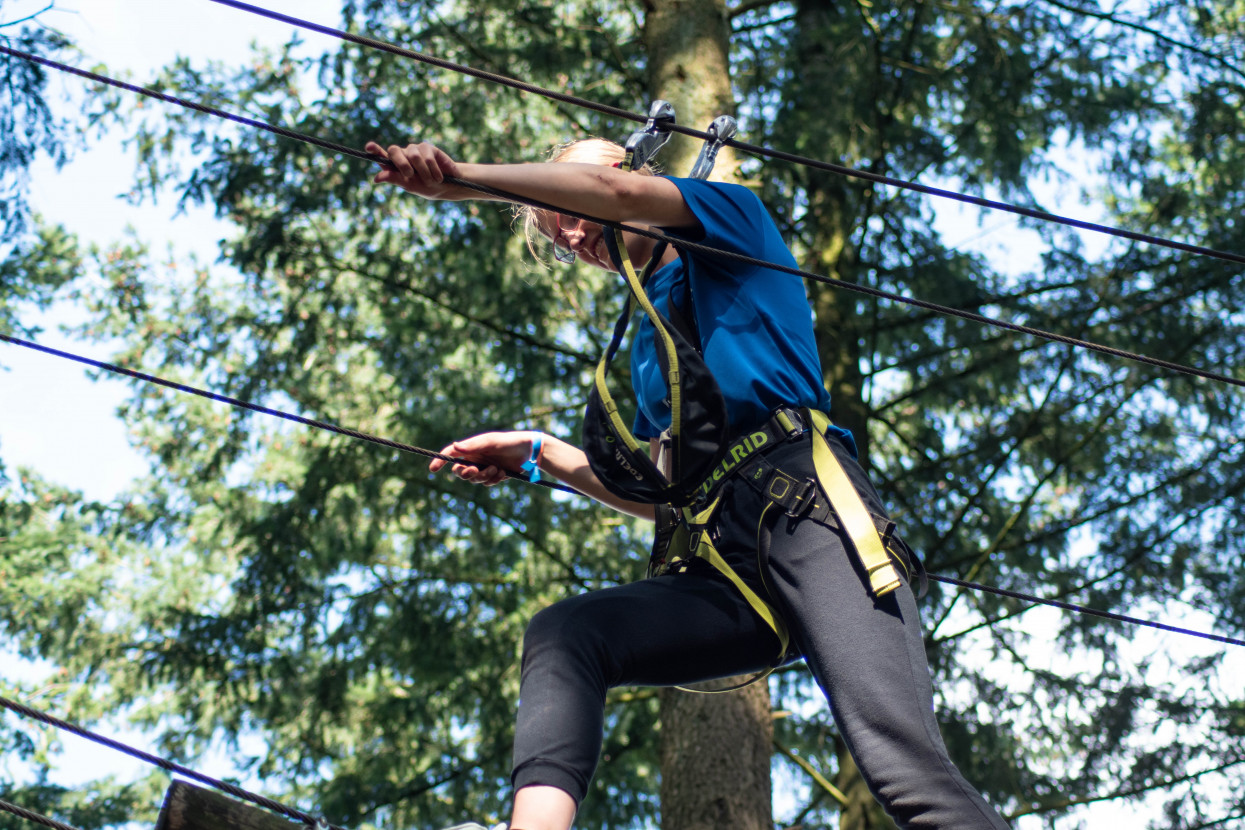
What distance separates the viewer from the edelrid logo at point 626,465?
196cm

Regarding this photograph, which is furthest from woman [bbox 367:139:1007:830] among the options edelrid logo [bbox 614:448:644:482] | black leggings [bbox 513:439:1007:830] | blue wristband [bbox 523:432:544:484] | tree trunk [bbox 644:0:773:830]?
tree trunk [bbox 644:0:773:830]

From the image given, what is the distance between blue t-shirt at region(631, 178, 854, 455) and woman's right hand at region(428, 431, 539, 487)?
0.40 metres

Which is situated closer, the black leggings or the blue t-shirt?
the black leggings

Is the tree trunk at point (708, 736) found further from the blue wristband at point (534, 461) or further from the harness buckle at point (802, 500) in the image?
the harness buckle at point (802, 500)

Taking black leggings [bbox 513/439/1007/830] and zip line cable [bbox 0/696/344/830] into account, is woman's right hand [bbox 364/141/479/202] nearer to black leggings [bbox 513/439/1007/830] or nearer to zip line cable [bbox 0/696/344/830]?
black leggings [bbox 513/439/1007/830]

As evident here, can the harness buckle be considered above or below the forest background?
below

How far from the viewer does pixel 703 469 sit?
74.7 inches

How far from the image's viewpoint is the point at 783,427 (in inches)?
77.5

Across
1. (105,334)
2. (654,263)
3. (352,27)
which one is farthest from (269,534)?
(105,334)

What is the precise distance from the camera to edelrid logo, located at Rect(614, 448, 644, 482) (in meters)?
1.96

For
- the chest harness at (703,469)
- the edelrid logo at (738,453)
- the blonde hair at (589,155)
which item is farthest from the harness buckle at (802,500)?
the blonde hair at (589,155)

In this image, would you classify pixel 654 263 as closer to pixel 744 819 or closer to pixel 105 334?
pixel 744 819

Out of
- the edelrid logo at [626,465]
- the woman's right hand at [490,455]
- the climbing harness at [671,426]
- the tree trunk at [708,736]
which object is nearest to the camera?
the climbing harness at [671,426]

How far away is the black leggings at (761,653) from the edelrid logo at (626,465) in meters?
0.16
